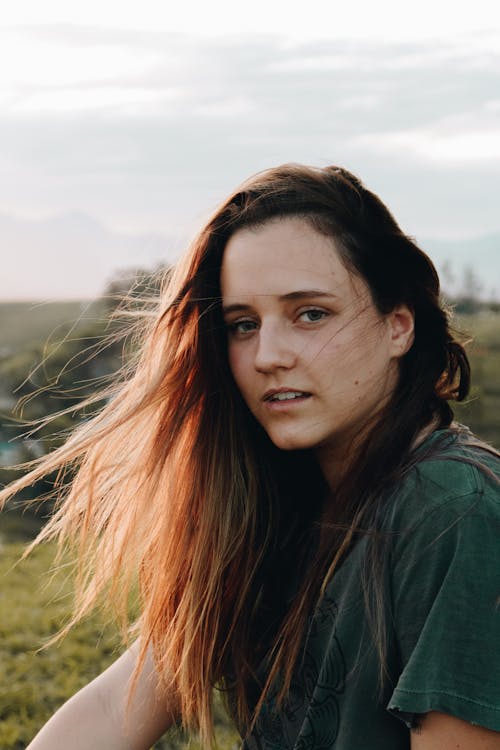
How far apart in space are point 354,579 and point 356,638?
0.11 meters

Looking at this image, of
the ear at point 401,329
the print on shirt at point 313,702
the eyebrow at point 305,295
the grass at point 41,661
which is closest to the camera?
the print on shirt at point 313,702

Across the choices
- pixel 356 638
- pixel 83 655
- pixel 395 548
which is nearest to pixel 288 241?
pixel 395 548

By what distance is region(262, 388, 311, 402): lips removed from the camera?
6.51ft

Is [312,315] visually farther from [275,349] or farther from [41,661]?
[41,661]

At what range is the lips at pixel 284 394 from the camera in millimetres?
1985

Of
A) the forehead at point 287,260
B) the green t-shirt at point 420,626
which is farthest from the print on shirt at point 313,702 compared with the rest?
the forehead at point 287,260

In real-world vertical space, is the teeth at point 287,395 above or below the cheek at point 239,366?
below

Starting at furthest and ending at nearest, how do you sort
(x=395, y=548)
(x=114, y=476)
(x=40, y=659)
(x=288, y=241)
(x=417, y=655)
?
(x=40, y=659), (x=114, y=476), (x=288, y=241), (x=395, y=548), (x=417, y=655)

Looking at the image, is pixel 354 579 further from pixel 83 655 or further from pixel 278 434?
pixel 83 655

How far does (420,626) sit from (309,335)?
25.4 inches

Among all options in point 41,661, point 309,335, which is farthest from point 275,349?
point 41,661

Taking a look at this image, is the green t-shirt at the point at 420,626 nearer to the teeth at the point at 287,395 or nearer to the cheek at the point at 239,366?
the teeth at the point at 287,395

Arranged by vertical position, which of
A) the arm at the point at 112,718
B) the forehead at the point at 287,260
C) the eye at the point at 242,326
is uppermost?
Result: the forehead at the point at 287,260

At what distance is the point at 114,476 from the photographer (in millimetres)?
2428
